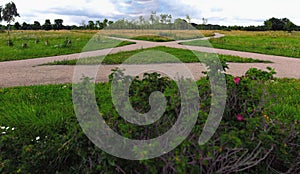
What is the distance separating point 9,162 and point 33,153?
0.18 metres

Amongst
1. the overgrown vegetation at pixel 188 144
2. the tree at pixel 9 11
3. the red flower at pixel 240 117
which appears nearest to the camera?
the overgrown vegetation at pixel 188 144

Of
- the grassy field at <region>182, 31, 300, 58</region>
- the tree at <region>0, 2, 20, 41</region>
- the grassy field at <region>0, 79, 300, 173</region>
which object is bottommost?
the grassy field at <region>0, 79, 300, 173</region>

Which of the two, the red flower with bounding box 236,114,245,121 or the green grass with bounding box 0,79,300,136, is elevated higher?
the red flower with bounding box 236,114,245,121

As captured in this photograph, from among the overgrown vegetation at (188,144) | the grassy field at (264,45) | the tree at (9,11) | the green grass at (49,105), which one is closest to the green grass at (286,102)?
the green grass at (49,105)

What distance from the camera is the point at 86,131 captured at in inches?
81.9

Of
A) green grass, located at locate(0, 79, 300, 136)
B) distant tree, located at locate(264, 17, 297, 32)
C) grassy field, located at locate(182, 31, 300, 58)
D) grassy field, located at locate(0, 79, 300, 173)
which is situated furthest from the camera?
distant tree, located at locate(264, 17, 297, 32)

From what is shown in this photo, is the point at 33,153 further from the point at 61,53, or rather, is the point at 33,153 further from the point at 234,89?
the point at 61,53

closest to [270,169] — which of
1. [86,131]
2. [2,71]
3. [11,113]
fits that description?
[86,131]

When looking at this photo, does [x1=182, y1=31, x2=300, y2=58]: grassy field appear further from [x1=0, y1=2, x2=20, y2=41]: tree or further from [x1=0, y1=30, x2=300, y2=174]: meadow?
[x1=0, y1=2, x2=20, y2=41]: tree

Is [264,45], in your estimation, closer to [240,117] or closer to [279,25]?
[240,117]

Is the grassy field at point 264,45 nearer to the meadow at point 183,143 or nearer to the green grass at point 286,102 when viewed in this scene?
the green grass at point 286,102

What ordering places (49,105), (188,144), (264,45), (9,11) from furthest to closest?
(9,11) < (264,45) < (49,105) < (188,144)

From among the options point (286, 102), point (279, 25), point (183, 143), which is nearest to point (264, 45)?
point (286, 102)

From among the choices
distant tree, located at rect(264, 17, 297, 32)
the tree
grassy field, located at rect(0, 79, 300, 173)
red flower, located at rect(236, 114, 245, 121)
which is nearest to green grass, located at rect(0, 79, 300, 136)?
grassy field, located at rect(0, 79, 300, 173)
